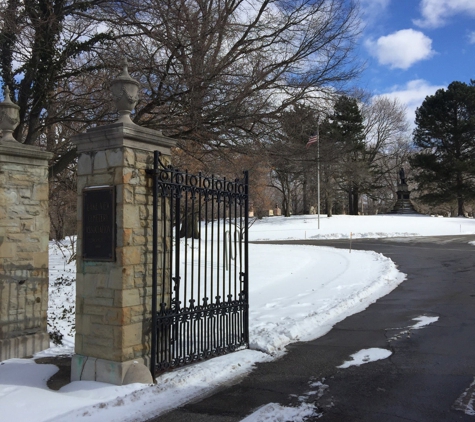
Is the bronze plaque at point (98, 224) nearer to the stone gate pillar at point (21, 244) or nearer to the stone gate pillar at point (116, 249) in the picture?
the stone gate pillar at point (116, 249)

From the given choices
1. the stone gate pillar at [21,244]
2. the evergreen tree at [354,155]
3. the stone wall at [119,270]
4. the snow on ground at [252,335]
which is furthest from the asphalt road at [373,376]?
the evergreen tree at [354,155]

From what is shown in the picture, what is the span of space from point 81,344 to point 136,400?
3.44ft

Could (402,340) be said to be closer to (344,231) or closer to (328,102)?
(328,102)

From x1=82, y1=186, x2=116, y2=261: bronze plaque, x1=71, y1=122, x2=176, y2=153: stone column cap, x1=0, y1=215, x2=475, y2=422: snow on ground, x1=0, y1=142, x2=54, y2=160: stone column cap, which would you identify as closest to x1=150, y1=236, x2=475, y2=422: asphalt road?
x1=0, y1=215, x2=475, y2=422: snow on ground

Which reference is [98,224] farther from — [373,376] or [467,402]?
[467,402]

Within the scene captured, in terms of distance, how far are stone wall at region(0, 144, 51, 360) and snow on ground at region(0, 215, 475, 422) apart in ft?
1.22

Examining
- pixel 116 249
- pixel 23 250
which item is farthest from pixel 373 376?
pixel 23 250

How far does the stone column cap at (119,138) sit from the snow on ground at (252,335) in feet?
8.26

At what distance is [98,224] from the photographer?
199 inches

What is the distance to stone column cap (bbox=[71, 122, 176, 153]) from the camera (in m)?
4.90

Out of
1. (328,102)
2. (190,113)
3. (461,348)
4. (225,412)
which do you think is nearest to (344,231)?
(328,102)

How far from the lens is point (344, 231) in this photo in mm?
37938

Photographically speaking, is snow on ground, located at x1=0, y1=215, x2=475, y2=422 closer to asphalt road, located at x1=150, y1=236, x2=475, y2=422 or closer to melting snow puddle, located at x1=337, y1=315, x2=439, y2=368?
asphalt road, located at x1=150, y1=236, x2=475, y2=422

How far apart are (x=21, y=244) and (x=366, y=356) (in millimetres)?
4911
